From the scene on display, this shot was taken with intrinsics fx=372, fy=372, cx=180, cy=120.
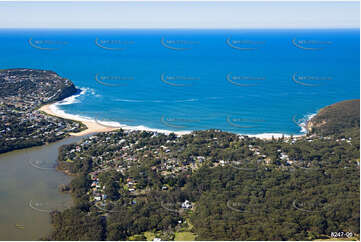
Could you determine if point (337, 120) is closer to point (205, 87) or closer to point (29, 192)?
point (205, 87)

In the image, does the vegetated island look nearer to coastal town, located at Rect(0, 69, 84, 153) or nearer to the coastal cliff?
the coastal cliff

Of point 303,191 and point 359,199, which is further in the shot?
point 303,191

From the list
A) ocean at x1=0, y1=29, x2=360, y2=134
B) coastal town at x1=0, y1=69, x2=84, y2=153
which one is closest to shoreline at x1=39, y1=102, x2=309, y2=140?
ocean at x1=0, y1=29, x2=360, y2=134

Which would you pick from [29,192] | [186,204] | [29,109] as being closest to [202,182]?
[186,204]

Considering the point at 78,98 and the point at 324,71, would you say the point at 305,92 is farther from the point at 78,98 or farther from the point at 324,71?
the point at 78,98

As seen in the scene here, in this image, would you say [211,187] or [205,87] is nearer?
[211,187]

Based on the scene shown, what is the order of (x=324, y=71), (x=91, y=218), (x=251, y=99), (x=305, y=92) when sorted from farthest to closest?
(x=324, y=71)
(x=305, y=92)
(x=251, y=99)
(x=91, y=218)

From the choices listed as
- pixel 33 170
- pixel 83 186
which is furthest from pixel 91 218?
pixel 33 170
